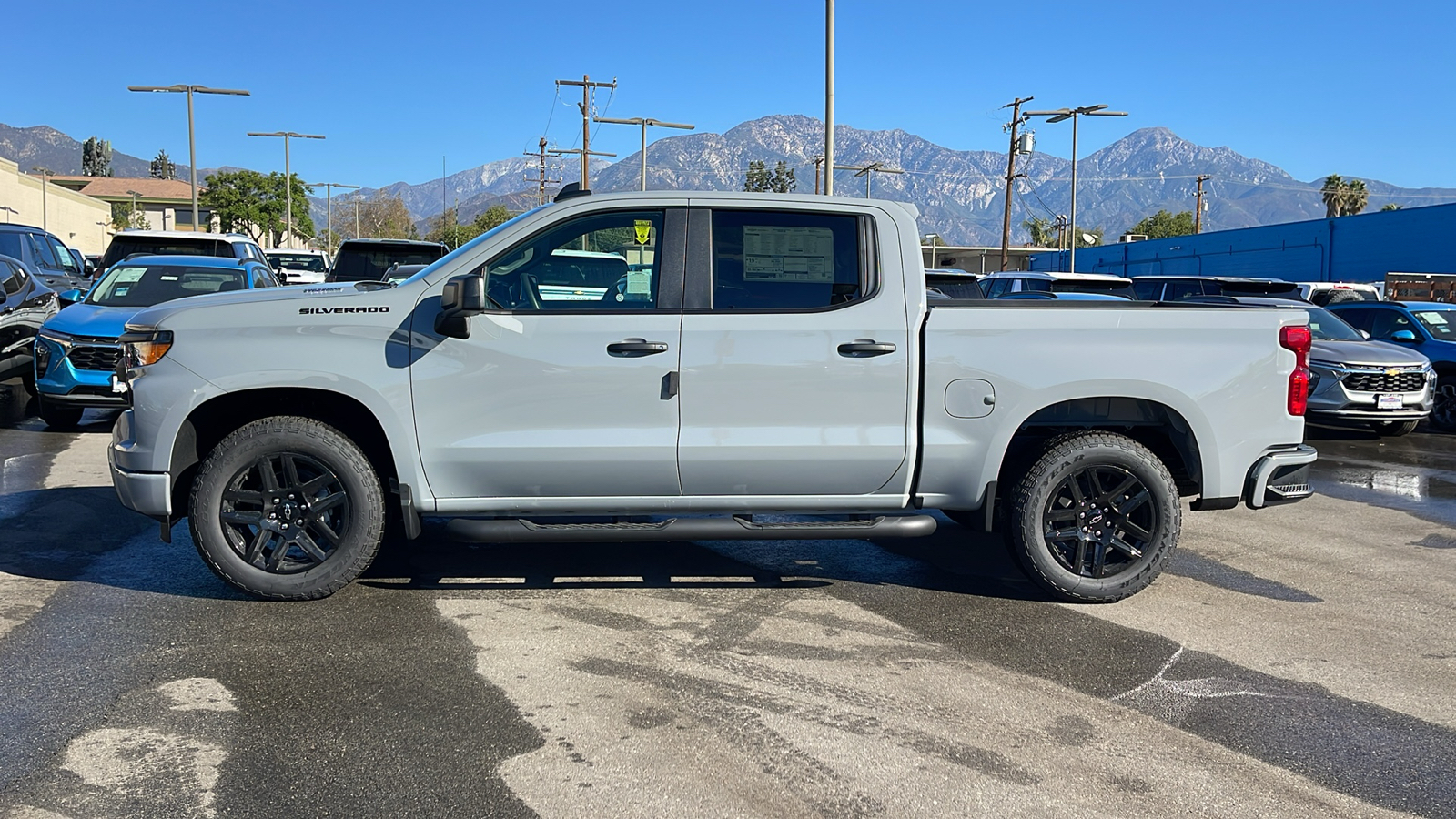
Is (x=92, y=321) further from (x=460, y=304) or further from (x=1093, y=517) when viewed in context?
(x=1093, y=517)

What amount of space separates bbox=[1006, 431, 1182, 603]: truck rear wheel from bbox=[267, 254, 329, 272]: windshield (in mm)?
26165

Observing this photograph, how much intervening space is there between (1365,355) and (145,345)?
41.2 feet

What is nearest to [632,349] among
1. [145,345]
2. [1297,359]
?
[145,345]

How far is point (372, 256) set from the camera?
17.0 meters

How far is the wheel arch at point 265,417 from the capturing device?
5.41 metres

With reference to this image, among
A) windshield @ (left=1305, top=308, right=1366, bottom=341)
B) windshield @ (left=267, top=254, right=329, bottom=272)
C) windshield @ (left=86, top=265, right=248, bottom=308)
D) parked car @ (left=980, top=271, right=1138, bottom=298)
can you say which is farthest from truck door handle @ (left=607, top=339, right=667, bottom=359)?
windshield @ (left=267, top=254, right=329, bottom=272)

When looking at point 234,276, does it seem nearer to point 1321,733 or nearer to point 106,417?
point 106,417

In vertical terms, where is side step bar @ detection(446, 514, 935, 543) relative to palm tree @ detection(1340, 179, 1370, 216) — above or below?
below

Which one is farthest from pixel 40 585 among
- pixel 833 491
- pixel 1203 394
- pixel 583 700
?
pixel 1203 394

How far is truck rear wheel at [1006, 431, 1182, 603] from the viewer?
18.3 ft

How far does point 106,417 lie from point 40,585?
298 inches

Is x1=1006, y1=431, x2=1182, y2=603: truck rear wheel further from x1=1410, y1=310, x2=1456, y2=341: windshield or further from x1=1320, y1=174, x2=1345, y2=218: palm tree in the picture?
x1=1320, y1=174, x2=1345, y2=218: palm tree

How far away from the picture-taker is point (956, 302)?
18.5ft

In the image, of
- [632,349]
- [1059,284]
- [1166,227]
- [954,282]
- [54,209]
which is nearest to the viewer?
[632,349]
